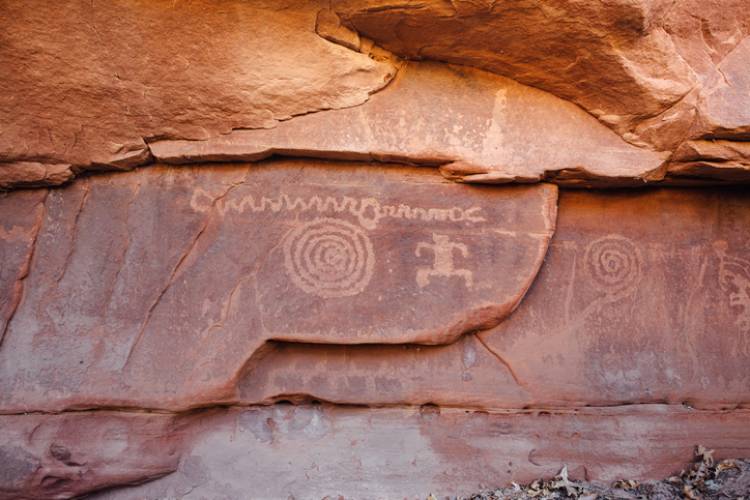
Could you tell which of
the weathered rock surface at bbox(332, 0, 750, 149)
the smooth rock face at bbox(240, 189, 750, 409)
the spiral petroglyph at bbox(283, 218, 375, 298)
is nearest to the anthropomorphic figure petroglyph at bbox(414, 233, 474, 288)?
the spiral petroglyph at bbox(283, 218, 375, 298)

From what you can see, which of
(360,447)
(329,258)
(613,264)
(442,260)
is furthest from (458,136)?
(360,447)

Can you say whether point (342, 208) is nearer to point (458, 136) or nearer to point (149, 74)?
point (458, 136)

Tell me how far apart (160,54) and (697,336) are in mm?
3109

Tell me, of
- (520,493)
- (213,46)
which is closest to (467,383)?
(520,493)

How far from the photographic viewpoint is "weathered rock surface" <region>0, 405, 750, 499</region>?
98.2 inches

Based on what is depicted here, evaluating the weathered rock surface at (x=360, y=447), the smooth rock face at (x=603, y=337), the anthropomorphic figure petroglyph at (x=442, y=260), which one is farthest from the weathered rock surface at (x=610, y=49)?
the weathered rock surface at (x=360, y=447)

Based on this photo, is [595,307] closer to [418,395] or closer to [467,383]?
[467,383]

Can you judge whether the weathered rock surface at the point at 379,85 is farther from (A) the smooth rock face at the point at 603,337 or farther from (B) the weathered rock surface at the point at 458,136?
(A) the smooth rock face at the point at 603,337

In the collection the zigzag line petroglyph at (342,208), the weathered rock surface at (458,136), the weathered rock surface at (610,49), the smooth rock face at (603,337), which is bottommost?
the smooth rock face at (603,337)

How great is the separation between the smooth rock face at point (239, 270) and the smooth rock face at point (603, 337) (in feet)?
0.60

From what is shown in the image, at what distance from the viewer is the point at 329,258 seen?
2.65m

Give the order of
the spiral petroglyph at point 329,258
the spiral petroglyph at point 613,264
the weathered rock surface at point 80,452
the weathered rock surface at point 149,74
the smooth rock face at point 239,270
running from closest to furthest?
1. the weathered rock surface at point 149,74
2. the weathered rock surface at point 80,452
3. the smooth rock face at point 239,270
4. the spiral petroglyph at point 329,258
5. the spiral petroglyph at point 613,264

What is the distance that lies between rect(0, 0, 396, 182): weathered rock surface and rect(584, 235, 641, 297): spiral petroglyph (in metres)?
1.49

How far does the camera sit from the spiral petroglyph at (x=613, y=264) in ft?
9.63
